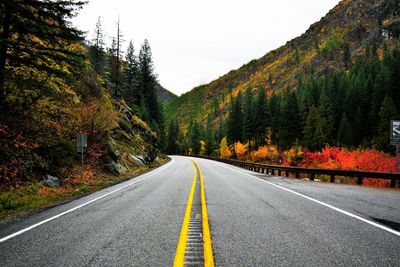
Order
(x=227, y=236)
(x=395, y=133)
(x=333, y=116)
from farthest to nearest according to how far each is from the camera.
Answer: (x=333, y=116) → (x=395, y=133) → (x=227, y=236)

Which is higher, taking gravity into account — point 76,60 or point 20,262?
point 76,60

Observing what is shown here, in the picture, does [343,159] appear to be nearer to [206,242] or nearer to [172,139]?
[206,242]

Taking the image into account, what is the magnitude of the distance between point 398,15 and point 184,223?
259 metres

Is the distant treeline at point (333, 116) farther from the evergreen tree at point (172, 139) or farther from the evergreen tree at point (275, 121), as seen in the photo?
the evergreen tree at point (172, 139)

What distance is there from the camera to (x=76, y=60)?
1234 centimetres

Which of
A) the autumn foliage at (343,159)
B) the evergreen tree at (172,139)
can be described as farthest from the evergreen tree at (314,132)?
the evergreen tree at (172,139)

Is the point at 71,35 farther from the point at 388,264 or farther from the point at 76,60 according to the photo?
the point at 388,264

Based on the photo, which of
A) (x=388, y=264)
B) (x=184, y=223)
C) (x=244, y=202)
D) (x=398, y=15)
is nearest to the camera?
(x=388, y=264)

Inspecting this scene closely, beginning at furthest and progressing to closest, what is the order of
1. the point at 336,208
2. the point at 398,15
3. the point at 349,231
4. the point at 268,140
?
the point at 398,15, the point at 268,140, the point at 336,208, the point at 349,231

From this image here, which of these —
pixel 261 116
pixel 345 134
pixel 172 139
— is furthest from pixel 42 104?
pixel 172 139

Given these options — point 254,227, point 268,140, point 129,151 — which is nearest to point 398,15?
point 268,140

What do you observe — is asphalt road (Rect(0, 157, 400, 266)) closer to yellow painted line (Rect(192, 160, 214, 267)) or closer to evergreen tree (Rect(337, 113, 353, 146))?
yellow painted line (Rect(192, 160, 214, 267))

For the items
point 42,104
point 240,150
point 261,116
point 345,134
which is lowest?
point 240,150

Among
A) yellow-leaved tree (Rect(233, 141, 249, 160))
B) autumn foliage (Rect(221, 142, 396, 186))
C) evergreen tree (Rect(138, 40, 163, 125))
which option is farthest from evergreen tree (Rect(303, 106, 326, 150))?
evergreen tree (Rect(138, 40, 163, 125))
